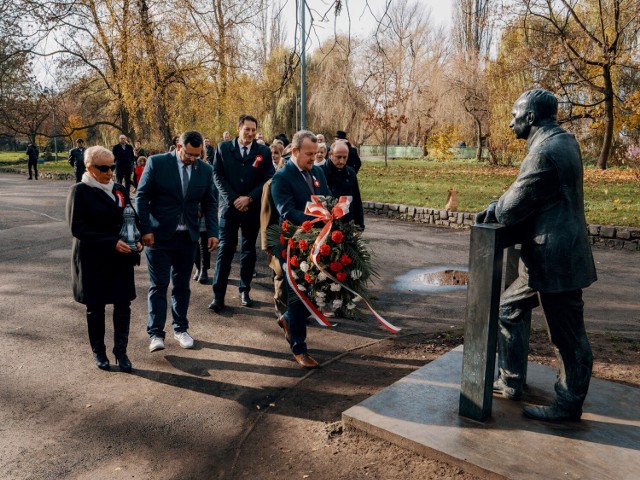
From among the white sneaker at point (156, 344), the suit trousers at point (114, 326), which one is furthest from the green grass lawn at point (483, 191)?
the suit trousers at point (114, 326)

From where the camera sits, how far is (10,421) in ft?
13.4

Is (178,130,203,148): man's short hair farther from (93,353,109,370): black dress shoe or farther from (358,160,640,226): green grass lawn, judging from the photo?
(358,160,640,226): green grass lawn

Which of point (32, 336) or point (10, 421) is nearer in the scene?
point (10, 421)

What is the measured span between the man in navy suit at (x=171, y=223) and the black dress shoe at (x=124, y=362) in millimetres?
441

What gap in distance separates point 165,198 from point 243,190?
1.66 metres

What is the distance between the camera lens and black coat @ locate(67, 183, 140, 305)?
15.6ft

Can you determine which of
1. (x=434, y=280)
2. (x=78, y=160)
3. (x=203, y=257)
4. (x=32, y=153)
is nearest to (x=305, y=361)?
(x=203, y=257)

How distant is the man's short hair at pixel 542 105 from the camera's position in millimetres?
3555

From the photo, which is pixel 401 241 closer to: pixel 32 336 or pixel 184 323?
pixel 184 323

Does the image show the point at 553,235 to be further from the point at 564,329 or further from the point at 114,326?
the point at 114,326

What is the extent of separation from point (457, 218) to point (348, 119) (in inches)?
954

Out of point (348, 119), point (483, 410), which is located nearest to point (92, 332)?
point (483, 410)

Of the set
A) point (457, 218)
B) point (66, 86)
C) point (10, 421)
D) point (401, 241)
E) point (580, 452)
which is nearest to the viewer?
point (580, 452)

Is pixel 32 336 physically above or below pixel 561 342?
below
